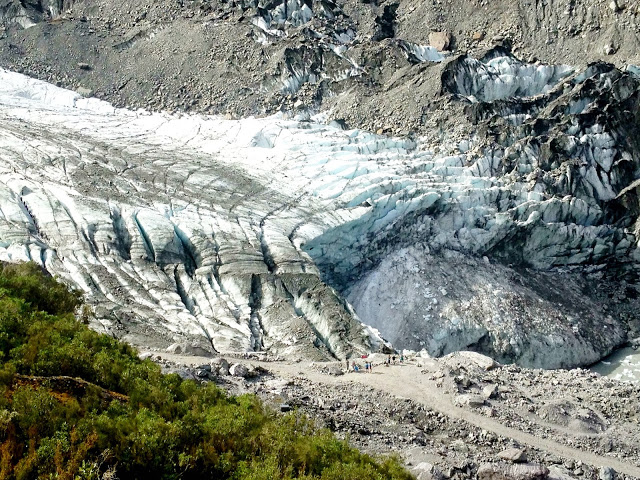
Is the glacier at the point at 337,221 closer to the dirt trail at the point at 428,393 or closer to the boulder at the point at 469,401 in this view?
the dirt trail at the point at 428,393

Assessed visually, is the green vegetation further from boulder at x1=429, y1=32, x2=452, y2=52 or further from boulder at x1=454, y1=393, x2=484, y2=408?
boulder at x1=429, y1=32, x2=452, y2=52

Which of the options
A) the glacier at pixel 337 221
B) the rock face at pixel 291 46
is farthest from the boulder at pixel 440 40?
the glacier at pixel 337 221

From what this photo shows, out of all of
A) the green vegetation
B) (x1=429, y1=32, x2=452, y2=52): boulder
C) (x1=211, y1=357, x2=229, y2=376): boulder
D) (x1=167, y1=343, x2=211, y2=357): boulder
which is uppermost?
(x1=429, y1=32, x2=452, y2=52): boulder

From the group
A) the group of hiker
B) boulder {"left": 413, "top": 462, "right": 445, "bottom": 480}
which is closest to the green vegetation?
boulder {"left": 413, "top": 462, "right": 445, "bottom": 480}

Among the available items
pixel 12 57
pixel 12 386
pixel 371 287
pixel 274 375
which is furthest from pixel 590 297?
pixel 12 57

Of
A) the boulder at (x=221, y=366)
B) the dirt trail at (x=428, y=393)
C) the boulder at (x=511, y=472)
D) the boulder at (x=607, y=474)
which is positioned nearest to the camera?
the boulder at (x=511, y=472)
